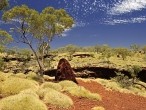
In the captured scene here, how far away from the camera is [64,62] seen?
40094 mm

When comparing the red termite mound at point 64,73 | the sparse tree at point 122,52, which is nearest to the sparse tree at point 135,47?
the sparse tree at point 122,52

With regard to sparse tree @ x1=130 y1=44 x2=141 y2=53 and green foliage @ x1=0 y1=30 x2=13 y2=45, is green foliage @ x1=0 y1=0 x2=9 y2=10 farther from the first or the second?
sparse tree @ x1=130 y1=44 x2=141 y2=53

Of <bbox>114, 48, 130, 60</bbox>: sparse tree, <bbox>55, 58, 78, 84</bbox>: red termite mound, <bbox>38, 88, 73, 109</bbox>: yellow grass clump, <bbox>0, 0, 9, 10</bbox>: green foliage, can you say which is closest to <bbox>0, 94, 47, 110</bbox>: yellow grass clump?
<bbox>38, 88, 73, 109</bbox>: yellow grass clump

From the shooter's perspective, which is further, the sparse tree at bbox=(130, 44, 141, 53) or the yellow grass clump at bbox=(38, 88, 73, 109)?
the sparse tree at bbox=(130, 44, 141, 53)

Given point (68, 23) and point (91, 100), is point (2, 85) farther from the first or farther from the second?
point (68, 23)

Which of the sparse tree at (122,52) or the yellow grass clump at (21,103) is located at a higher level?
the sparse tree at (122,52)

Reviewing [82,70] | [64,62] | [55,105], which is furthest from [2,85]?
[82,70]

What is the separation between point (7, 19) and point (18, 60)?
86469 millimetres

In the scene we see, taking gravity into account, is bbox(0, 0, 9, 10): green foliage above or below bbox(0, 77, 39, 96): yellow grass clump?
above

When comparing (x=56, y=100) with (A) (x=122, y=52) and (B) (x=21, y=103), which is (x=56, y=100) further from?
Answer: (A) (x=122, y=52)

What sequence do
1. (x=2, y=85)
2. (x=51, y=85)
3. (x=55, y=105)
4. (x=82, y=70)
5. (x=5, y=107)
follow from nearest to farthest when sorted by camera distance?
1. (x=5, y=107)
2. (x=55, y=105)
3. (x=2, y=85)
4. (x=51, y=85)
5. (x=82, y=70)

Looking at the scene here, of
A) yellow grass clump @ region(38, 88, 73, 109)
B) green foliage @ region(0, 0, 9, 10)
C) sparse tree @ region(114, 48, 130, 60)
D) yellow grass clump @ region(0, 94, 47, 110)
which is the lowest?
yellow grass clump @ region(38, 88, 73, 109)

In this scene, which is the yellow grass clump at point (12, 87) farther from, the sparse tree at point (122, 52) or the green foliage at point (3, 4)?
the sparse tree at point (122, 52)

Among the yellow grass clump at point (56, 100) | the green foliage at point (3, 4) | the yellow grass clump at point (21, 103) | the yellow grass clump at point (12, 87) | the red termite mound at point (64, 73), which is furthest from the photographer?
the red termite mound at point (64, 73)
